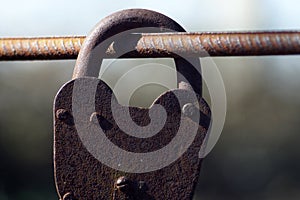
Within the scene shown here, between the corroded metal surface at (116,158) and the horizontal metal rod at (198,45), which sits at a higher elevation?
the horizontal metal rod at (198,45)

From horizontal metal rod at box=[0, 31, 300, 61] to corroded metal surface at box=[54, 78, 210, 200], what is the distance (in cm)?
7

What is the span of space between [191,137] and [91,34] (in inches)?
6.5

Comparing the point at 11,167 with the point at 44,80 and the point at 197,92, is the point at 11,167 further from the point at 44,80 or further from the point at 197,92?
the point at 197,92

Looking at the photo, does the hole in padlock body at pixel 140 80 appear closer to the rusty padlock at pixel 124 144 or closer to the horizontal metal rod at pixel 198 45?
the horizontal metal rod at pixel 198 45

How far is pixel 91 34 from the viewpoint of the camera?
1.02 metres

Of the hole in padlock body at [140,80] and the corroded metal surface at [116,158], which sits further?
the hole in padlock body at [140,80]

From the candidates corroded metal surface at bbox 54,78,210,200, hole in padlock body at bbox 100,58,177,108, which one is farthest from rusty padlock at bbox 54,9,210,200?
hole in padlock body at bbox 100,58,177,108

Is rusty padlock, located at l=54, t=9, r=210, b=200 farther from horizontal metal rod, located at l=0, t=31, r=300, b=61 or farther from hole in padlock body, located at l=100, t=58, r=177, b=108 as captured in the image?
hole in padlock body, located at l=100, t=58, r=177, b=108

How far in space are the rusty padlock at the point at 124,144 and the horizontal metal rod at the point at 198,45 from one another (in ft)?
0.20

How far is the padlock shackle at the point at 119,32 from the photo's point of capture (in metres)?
1.01

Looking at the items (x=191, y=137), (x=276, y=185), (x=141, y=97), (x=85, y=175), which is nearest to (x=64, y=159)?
(x=85, y=175)

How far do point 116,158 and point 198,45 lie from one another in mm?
155

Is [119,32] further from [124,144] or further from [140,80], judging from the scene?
[140,80]

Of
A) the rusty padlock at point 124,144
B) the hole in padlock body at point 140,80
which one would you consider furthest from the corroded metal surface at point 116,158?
the hole in padlock body at point 140,80
